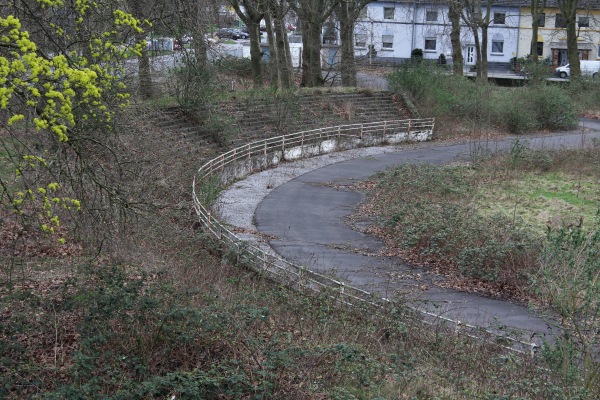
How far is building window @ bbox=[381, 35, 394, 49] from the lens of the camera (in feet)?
250

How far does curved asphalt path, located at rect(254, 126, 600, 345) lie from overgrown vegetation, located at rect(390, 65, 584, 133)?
A: 9.76 metres

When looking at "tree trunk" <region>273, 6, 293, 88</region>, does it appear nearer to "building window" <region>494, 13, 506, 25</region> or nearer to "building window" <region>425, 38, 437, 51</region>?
"building window" <region>494, 13, 506, 25</region>

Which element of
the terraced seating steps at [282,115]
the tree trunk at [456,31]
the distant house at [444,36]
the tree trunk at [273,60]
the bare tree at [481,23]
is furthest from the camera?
the distant house at [444,36]

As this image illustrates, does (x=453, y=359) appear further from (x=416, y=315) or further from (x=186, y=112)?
(x=186, y=112)

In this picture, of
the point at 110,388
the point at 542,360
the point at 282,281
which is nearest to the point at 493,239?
the point at 282,281

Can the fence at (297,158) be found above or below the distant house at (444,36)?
below

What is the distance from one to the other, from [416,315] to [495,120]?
1384 inches

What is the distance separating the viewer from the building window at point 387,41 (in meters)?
76.2

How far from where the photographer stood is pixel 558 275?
34.1ft

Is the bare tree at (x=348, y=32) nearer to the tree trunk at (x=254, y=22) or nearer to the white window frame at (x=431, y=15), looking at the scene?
the tree trunk at (x=254, y=22)

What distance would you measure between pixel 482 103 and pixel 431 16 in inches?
1263

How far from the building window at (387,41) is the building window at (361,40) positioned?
1.78 metres

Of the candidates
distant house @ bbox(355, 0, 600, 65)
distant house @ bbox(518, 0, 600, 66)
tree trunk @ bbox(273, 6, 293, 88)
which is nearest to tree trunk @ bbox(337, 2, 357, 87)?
tree trunk @ bbox(273, 6, 293, 88)

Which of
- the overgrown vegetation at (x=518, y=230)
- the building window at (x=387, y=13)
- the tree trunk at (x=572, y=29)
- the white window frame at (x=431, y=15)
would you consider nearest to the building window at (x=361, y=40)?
the building window at (x=387, y=13)
